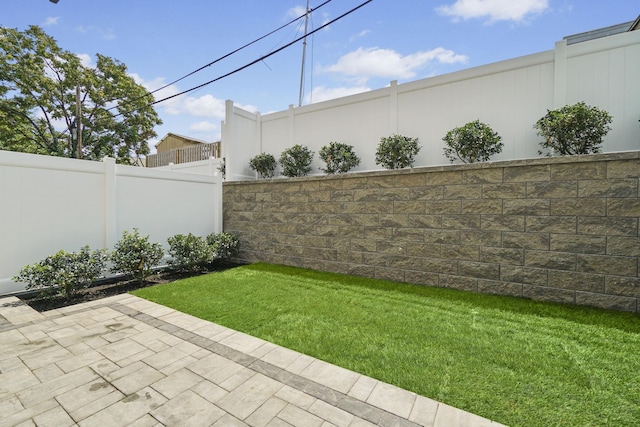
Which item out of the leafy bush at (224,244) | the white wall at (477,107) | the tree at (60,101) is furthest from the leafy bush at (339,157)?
the tree at (60,101)

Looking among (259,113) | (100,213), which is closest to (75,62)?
(259,113)

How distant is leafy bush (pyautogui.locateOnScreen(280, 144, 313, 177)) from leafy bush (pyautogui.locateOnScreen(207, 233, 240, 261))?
228cm

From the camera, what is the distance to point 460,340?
106 inches

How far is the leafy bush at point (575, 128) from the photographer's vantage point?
4.47m

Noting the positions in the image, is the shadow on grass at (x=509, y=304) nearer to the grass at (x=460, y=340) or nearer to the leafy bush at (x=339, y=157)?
the grass at (x=460, y=340)

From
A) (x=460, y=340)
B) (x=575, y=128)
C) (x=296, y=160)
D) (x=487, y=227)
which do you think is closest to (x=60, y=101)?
(x=296, y=160)

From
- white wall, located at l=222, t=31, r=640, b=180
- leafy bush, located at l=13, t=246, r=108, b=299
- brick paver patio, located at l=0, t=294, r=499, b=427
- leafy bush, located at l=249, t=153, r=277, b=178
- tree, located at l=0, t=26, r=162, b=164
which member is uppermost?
tree, located at l=0, t=26, r=162, b=164

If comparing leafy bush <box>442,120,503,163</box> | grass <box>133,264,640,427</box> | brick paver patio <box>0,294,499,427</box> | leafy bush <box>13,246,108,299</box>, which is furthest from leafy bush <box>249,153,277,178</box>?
brick paver patio <box>0,294,499,427</box>

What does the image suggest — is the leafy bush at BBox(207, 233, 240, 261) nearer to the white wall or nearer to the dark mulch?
the dark mulch

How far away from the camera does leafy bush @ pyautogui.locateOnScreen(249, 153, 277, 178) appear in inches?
316

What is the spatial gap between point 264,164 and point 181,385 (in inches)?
258

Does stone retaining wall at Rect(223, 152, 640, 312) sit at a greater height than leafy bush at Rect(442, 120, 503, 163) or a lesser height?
lesser

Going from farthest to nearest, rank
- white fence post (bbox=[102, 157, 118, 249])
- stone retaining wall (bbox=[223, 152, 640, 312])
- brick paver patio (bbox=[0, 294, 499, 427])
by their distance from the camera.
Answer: white fence post (bbox=[102, 157, 118, 249]) → stone retaining wall (bbox=[223, 152, 640, 312]) → brick paver patio (bbox=[0, 294, 499, 427])

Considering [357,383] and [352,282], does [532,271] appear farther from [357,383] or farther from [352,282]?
[357,383]
